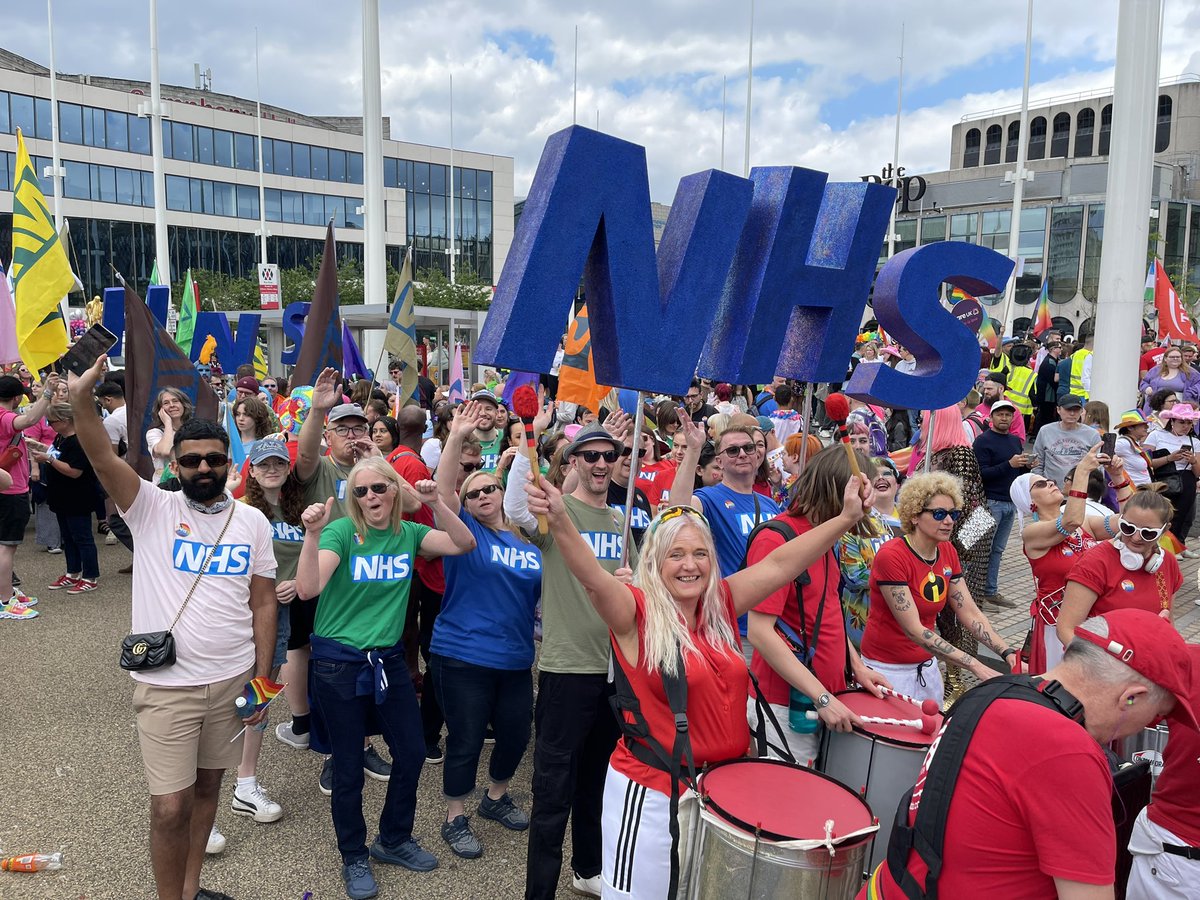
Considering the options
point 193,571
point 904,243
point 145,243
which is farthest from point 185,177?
point 193,571

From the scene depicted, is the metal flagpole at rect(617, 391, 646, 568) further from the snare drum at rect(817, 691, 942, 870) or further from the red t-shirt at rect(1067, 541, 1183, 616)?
the red t-shirt at rect(1067, 541, 1183, 616)

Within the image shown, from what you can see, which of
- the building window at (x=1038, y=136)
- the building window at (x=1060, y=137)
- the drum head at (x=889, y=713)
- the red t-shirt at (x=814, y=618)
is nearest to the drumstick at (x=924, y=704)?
the drum head at (x=889, y=713)

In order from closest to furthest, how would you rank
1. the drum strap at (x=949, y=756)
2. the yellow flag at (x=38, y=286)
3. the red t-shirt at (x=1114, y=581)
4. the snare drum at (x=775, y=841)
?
1. the drum strap at (x=949, y=756)
2. the snare drum at (x=775, y=841)
3. the red t-shirt at (x=1114, y=581)
4. the yellow flag at (x=38, y=286)

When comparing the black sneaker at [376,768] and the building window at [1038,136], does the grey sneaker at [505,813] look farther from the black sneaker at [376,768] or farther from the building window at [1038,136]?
the building window at [1038,136]

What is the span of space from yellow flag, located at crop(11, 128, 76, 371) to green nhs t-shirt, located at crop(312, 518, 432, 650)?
5.73 meters

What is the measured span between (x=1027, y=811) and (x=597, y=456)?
229cm

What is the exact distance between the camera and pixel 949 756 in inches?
79.4

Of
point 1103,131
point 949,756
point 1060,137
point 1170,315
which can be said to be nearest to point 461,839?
point 949,756

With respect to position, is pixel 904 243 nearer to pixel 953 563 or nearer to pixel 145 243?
pixel 145 243

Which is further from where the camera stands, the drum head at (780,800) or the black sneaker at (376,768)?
the black sneaker at (376,768)

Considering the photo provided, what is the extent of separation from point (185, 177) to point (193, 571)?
2330 inches

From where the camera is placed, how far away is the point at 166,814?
326cm

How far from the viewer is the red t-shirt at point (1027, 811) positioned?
1850 mm

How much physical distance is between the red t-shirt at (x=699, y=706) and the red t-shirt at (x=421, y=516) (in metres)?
2.11
